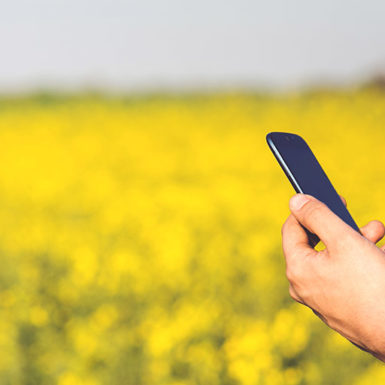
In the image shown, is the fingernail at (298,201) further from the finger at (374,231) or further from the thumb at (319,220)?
the finger at (374,231)

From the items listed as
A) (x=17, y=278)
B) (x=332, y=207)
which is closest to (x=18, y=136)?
(x=17, y=278)

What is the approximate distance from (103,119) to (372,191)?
6347 millimetres

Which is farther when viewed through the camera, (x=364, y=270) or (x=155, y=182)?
(x=155, y=182)

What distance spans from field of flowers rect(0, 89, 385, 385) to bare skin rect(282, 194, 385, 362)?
3.67 feet

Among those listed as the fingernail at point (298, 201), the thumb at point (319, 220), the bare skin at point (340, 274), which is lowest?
the bare skin at point (340, 274)

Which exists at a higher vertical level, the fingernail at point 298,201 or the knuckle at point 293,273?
the fingernail at point 298,201

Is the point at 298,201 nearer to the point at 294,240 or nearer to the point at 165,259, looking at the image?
the point at 294,240

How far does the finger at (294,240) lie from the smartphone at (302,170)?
0.07 metres

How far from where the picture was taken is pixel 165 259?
358cm

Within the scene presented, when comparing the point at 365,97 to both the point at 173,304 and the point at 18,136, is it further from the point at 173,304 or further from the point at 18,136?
the point at 173,304

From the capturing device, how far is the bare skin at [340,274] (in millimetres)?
1077

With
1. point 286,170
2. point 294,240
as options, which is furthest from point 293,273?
point 286,170

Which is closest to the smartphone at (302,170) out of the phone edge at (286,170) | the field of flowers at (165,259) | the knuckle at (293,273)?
the phone edge at (286,170)

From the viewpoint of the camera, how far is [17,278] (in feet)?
12.3
